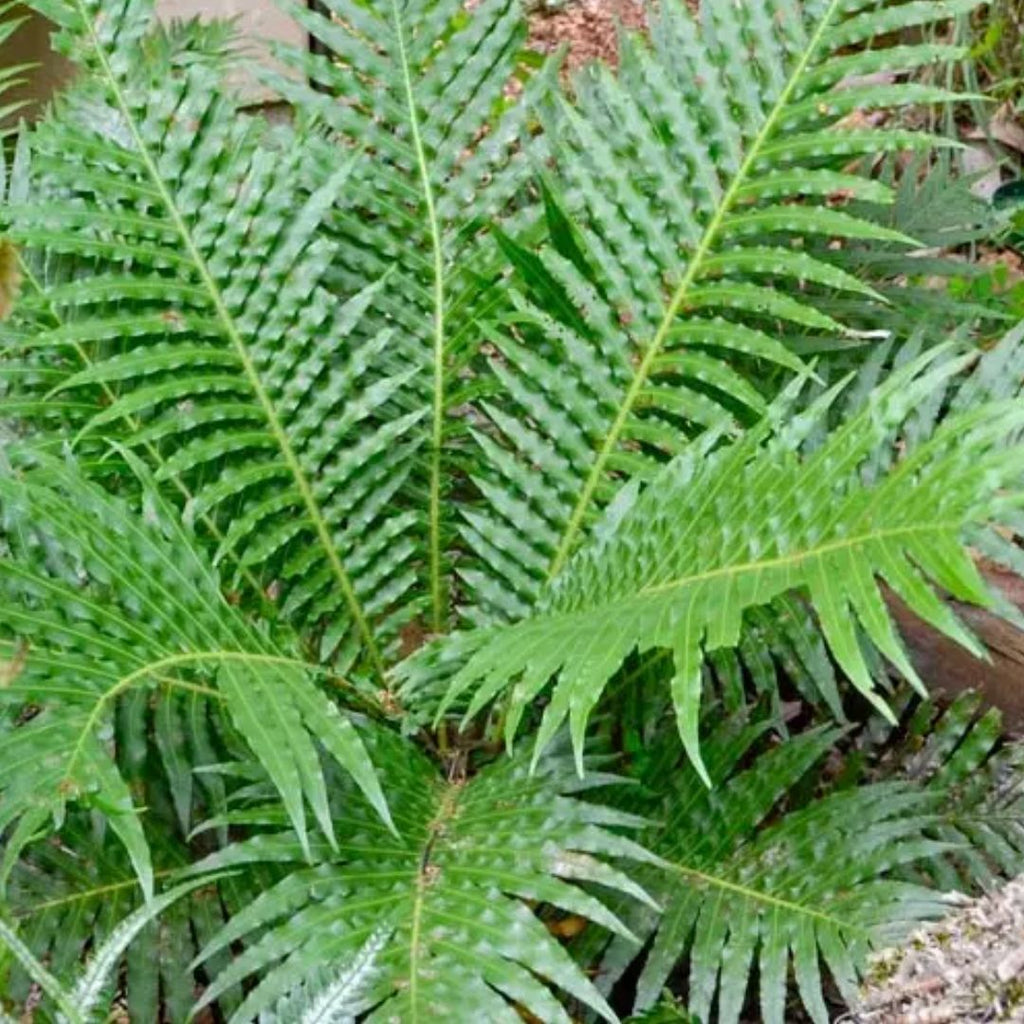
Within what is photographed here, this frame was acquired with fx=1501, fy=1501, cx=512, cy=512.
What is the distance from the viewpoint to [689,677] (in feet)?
3.90

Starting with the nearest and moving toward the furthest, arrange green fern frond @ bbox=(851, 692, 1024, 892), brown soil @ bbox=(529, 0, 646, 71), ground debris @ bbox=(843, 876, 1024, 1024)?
ground debris @ bbox=(843, 876, 1024, 1024)
green fern frond @ bbox=(851, 692, 1024, 892)
brown soil @ bbox=(529, 0, 646, 71)

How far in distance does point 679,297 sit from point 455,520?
15.2 inches

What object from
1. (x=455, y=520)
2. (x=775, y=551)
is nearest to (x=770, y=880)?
(x=775, y=551)

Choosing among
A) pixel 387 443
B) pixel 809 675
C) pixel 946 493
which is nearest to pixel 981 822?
pixel 809 675

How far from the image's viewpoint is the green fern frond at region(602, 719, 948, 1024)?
1.44 metres

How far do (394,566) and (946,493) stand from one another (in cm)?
77

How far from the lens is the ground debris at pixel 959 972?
112 cm

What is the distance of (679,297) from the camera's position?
5.50 feet

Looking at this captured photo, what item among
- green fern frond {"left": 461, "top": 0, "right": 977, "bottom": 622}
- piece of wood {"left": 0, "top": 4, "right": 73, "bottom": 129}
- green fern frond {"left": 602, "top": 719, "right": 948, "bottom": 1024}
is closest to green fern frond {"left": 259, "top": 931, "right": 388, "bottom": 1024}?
green fern frond {"left": 602, "top": 719, "right": 948, "bottom": 1024}

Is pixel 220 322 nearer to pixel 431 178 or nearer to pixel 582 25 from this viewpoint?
pixel 431 178

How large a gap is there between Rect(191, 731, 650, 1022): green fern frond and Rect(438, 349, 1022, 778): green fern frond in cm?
17

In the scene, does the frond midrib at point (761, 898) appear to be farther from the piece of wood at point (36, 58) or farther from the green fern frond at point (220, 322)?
the piece of wood at point (36, 58)

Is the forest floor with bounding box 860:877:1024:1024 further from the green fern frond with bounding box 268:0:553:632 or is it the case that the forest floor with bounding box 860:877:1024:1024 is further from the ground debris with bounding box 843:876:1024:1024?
the green fern frond with bounding box 268:0:553:632

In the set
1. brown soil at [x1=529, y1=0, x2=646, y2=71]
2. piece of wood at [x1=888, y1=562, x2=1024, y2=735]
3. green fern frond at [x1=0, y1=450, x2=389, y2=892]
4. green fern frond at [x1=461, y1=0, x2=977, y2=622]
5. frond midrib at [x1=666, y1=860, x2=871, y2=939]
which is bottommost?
frond midrib at [x1=666, y1=860, x2=871, y2=939]
